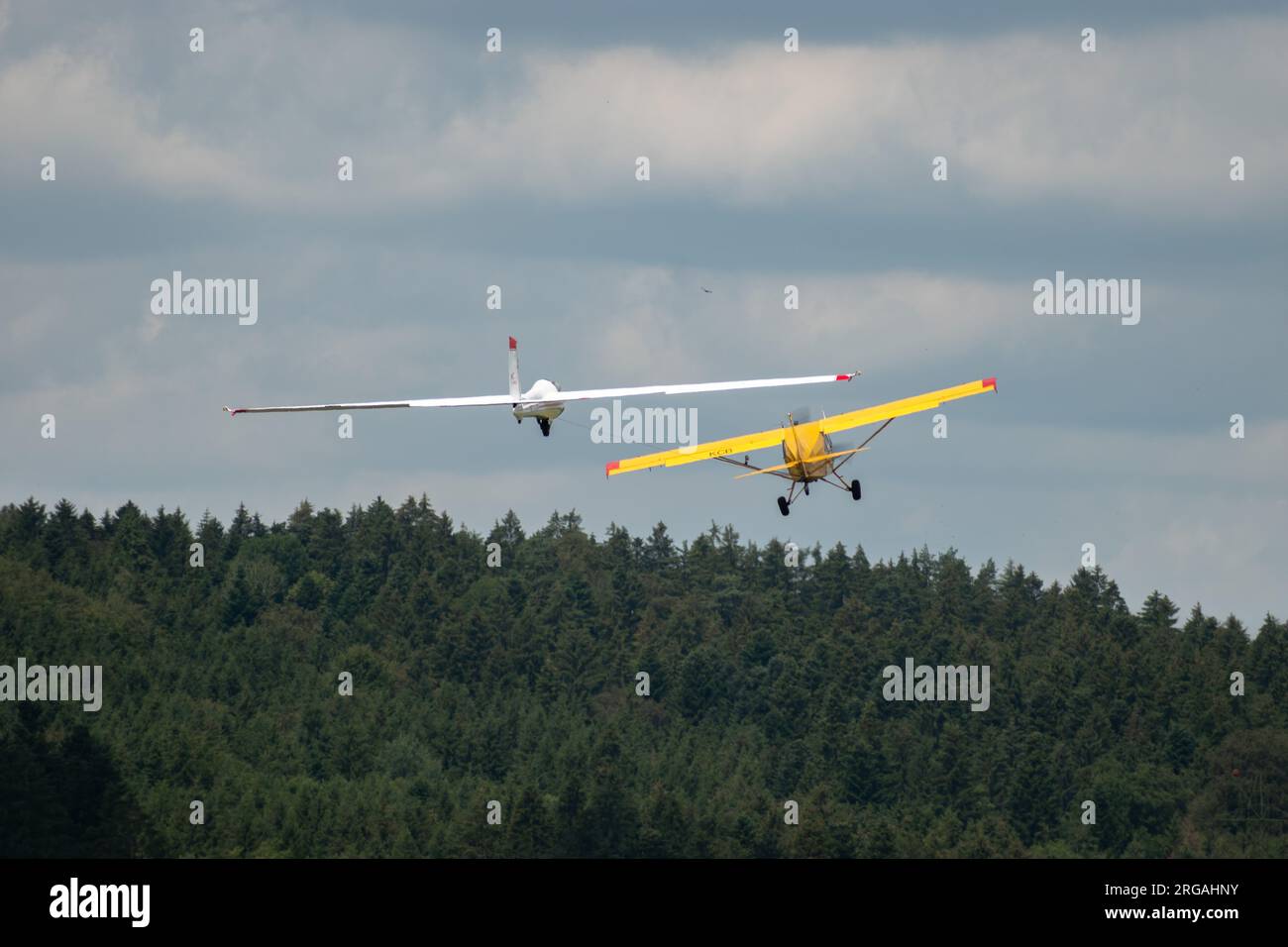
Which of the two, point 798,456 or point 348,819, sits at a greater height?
point 798,456

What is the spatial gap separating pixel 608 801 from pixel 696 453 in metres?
92.5

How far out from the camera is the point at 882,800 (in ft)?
642

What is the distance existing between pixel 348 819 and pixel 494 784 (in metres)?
19.8
